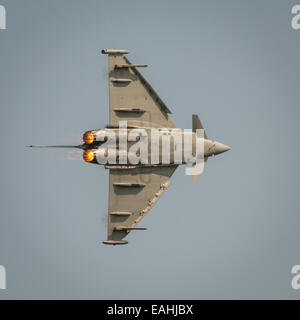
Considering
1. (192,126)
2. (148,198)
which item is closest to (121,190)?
(148,198)

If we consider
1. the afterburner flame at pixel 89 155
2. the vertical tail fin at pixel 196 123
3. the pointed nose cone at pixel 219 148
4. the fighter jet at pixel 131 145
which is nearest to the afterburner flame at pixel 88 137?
the fighter jet at pixel 131 145

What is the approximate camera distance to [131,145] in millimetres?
40844

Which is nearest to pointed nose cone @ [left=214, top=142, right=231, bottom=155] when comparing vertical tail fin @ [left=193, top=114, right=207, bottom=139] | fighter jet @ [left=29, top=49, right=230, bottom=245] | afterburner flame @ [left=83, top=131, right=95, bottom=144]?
fighter jet @ [left=29, top=49, right=230, bottom=245]

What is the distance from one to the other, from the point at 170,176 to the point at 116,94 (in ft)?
14.7

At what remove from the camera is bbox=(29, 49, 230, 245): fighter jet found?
133ft

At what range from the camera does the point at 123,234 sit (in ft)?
138

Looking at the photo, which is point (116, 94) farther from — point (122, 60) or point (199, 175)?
point (199, 175)

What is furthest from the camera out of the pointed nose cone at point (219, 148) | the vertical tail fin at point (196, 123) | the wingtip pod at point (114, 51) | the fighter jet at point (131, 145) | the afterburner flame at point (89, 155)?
the pointed nose cone at point (219, 148)

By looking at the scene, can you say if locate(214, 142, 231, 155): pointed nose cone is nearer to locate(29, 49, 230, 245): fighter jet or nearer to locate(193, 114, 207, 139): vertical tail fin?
locate(29, 49, 230, 245): fighter jet

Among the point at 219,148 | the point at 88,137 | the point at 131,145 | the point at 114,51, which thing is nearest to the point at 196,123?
the point at 219,148

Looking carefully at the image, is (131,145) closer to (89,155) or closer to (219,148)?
(89,155)

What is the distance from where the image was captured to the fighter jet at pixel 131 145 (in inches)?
1598

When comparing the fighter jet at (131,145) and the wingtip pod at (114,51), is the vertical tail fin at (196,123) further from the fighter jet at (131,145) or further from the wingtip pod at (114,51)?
the wingtip pod at (114,51)

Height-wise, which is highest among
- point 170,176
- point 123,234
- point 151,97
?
point 151,97
